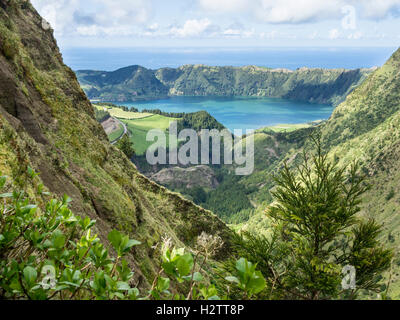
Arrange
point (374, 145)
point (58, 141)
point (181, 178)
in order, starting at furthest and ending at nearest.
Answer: point (181, 178), point (374, 145), point (58, 141)

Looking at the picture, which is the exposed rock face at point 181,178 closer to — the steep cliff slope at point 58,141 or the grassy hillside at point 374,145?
the grassy hillside at point 374,145

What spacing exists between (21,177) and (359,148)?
143388 millimetres

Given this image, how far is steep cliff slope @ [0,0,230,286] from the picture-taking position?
1191 centimetres

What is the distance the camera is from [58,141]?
17500 millimetres

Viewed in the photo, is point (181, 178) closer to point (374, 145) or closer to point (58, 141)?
point (374, 145)

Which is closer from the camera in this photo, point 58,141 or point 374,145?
point 58,141

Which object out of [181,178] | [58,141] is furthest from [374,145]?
[58,141]

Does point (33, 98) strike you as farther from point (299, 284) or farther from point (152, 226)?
point (299, 284)

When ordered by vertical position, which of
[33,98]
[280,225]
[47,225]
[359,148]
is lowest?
[359,148]

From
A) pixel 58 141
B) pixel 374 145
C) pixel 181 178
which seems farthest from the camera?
pixel 181 178

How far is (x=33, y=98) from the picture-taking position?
1827 cm

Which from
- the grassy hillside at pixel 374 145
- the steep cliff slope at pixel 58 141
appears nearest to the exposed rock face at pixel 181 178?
the grassy hillside at pixel 374 145

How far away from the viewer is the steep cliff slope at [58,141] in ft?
39.1
